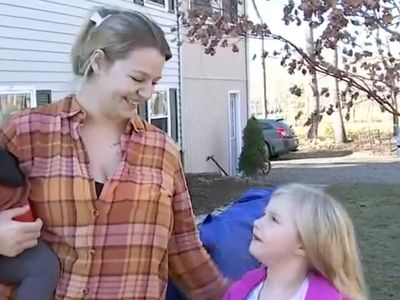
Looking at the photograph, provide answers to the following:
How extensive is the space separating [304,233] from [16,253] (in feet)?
2.56

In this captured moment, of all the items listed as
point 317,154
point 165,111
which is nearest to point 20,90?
point 165,111

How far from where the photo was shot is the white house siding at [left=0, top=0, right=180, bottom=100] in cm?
1011

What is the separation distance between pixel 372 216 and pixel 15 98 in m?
5.48

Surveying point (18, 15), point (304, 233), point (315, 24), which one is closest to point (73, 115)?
point (304, 233)

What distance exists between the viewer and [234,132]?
20141 mm

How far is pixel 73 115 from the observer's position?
2301 millimetres

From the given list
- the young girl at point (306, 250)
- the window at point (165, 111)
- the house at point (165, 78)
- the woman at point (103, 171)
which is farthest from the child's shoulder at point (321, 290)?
the window at point (165, 111)

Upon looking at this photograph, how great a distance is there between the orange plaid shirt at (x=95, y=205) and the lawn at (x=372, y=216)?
16.5 ft

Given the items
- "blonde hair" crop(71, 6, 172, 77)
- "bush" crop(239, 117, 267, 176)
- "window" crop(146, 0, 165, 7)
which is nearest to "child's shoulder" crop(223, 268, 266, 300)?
"blonde hair" crop(71, 6, 172, 77)

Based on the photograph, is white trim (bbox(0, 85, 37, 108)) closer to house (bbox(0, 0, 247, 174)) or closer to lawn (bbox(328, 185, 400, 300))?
house (bbox(0, 0, 247, 174))

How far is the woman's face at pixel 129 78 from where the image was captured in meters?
2.20

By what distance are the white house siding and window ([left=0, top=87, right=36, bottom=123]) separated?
0.08 metres

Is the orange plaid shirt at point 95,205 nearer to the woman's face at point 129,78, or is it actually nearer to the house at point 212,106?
the woman's face at point 129,78

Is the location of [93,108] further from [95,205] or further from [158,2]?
[158,2]
